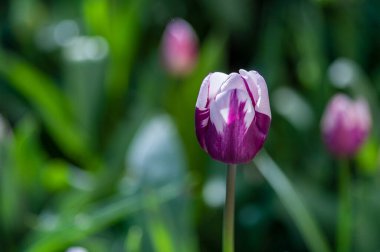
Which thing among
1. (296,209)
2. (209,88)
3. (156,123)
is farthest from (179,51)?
(209,88)

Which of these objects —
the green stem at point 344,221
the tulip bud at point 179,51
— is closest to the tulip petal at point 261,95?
the green stem at point 344,221

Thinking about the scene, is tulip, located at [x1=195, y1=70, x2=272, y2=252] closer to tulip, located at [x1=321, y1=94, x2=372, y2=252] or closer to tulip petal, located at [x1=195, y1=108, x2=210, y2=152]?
tulip petal, located at [x1=195, y1=108, x2=210, y2=152]

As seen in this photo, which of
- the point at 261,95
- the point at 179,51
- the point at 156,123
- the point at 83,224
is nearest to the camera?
the point at 261,95

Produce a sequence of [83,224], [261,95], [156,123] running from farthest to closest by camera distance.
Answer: [156,123] < [83,224] < [261,95]

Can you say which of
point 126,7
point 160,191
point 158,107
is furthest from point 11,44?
point 160,191

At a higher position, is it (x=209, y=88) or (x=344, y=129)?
(x=344, y=129)

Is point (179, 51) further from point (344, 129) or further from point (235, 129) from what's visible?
point (235, 129)

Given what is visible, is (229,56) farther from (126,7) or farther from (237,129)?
(237,129)
